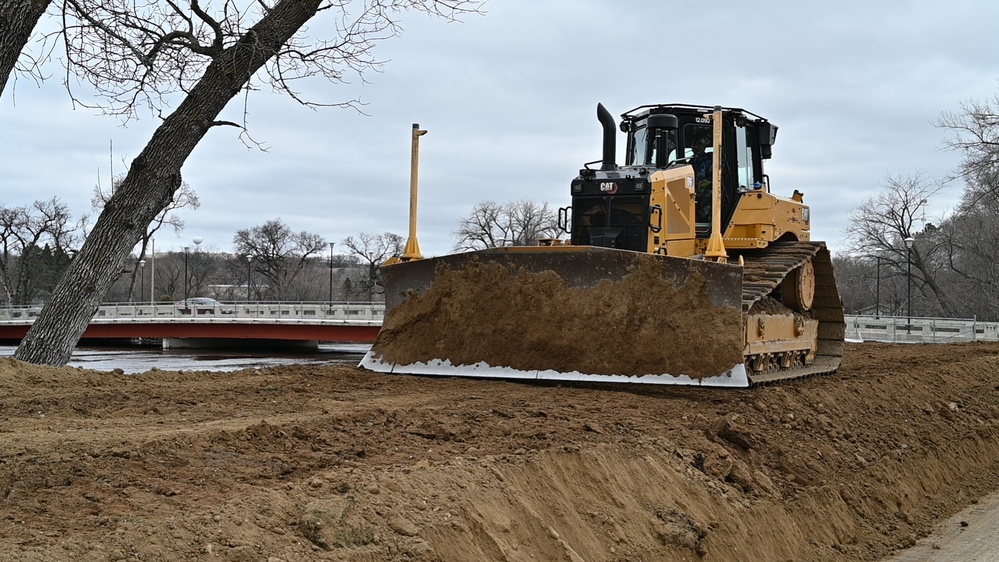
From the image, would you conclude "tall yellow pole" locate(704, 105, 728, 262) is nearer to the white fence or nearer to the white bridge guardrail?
the white fence

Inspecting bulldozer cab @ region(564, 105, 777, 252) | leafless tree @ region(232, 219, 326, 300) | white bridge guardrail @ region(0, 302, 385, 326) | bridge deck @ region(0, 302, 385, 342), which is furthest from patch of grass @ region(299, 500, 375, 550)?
leafless tree @ region(232, 219, 326, 300)

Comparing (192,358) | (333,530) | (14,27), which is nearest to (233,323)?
(192,358)

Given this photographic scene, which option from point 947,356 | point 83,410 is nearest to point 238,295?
point 947,356

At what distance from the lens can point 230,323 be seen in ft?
136

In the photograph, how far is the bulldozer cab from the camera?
1115 centimetres

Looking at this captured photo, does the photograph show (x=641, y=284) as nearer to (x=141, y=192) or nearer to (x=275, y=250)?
(x=141, y=192)

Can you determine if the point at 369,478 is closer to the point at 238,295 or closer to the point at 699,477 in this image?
the point at 699,477

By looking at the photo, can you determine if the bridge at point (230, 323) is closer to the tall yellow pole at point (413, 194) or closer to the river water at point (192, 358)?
the river water at point (192, 358)

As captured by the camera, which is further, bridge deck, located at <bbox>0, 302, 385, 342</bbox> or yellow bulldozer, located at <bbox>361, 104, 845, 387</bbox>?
bridge deck, located at <bbox>0, 302, 385, 342</bbox>

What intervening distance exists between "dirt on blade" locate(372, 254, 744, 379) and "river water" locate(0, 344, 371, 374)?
62.5ft

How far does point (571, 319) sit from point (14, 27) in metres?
6.05

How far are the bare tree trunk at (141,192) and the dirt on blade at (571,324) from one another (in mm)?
3154

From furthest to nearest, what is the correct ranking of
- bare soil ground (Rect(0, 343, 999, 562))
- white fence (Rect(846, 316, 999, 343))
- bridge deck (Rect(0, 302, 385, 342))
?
bridge deck (Rect(0, 302, 385, 342)) < white fence (Rect(846, 316, 999, 343)) < bare soil ground (Rect(0, 343, 999, 562))

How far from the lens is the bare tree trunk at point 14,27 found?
25.7 feet
